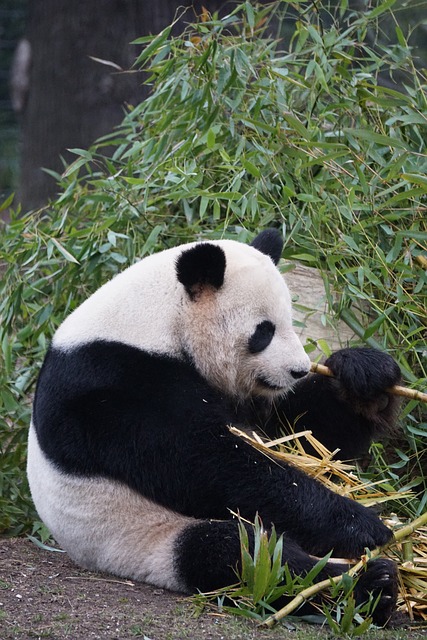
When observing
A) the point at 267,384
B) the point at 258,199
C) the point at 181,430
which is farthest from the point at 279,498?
the point at 258,199

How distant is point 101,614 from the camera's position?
3.03 meters

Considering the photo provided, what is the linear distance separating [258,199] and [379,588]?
7.42ft

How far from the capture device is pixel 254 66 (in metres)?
5.20

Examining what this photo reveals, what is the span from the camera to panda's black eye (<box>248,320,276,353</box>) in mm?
3627

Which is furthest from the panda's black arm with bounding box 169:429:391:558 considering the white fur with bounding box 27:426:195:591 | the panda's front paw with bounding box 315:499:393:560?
the white fur with bounding box 27:426:195:591

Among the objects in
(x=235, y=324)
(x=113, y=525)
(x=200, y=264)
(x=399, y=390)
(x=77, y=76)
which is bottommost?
(x=77, y=76)

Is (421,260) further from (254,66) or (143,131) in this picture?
(143,131)

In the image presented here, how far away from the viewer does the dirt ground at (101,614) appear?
285 cm

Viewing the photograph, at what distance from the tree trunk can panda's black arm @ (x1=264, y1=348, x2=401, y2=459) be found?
523 centimetres

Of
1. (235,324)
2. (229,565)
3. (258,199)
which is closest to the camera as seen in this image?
(229,565)

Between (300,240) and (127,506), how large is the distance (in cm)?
175

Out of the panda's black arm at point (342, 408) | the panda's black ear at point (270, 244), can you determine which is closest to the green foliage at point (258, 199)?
the panda's black arm at point (342, 408)

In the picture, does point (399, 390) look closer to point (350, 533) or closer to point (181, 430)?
point (350, 533)

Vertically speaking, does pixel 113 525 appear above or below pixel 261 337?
below
